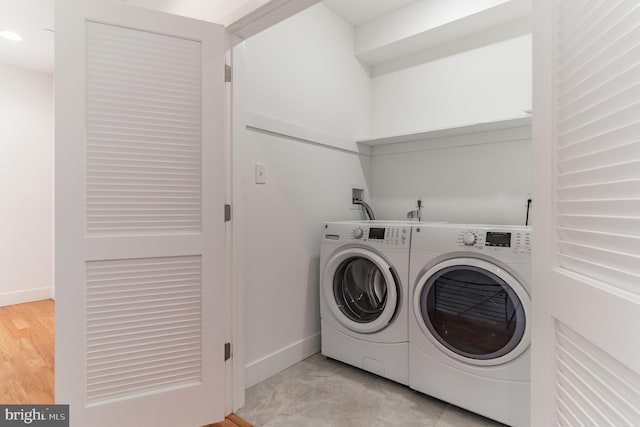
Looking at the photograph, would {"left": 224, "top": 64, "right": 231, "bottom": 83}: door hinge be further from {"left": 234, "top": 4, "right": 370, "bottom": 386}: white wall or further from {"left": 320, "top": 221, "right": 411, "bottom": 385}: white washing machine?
{"left": 320, "top": 221, "right": 411, "bottom": 385}: white washing machine

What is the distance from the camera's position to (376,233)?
1.90 metres

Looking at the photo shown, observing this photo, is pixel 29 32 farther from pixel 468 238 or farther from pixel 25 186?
pixel 468 238

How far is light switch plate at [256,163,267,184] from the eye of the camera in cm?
190

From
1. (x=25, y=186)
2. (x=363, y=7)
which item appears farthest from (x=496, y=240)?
(x=25, y=186)

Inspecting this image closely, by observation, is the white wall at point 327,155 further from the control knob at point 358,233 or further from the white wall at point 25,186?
the white wall at point 25,186

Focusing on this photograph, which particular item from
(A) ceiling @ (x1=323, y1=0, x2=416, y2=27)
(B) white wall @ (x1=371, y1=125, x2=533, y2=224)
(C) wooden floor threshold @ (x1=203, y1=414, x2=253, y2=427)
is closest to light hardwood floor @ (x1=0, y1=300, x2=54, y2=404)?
(C) wooden floor threshold @ (x1=203, y1=414, x2=253, y2=427)

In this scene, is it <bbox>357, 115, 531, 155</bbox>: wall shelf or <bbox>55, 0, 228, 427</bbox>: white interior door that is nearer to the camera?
<bbox>55, 0, 228, 427</bbox>: white interior door

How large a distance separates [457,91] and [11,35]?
3599mm

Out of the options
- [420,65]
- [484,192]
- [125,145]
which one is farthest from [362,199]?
[125,145]

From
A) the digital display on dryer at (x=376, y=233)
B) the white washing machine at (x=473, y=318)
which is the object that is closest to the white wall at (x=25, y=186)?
the digital display on dryer at (x=376, y=233)

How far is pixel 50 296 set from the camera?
3.59m

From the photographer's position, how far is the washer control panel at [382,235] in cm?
181

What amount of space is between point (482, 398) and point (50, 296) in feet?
13.9

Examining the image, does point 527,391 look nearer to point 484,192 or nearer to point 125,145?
point 484,192
